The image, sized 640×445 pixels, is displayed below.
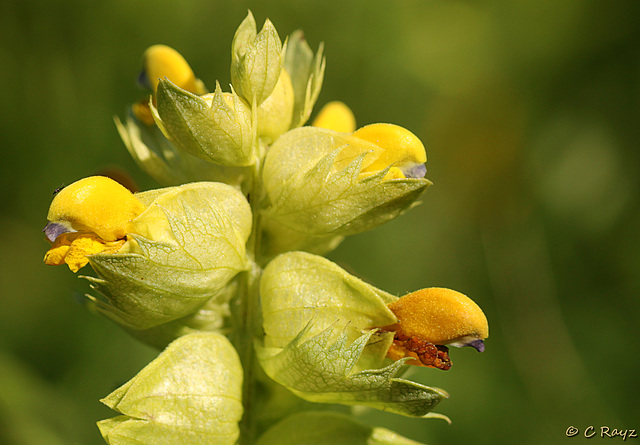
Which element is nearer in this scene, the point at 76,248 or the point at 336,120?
the point at 76,248

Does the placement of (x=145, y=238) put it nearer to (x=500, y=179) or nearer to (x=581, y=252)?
(x=581, y=252)

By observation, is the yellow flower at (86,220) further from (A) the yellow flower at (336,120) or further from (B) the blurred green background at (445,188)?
(B) the blurred green background at (445,188)

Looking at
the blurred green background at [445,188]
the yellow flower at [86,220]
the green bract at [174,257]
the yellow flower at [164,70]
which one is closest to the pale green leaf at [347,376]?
the green bract at [174,257]

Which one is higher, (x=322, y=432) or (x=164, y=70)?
(x=164, y=70)

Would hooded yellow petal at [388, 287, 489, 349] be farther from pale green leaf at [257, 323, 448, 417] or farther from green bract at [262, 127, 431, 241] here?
green bract at [262, 127, 431, 241]

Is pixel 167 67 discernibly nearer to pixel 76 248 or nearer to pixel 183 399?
pixel 76 248
